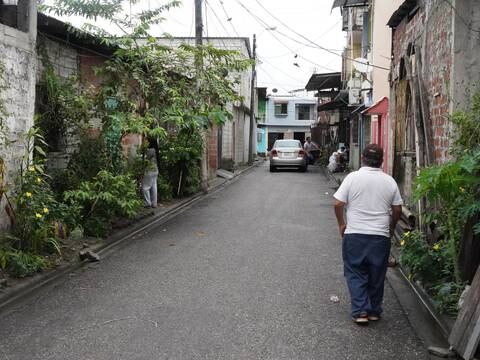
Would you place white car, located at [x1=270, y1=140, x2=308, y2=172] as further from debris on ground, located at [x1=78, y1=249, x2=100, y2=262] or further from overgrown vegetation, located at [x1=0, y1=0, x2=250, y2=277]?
debris on ground, located at [x1=78, y1=249, x2=100, y2=262]

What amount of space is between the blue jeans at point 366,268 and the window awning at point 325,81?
79.2ft

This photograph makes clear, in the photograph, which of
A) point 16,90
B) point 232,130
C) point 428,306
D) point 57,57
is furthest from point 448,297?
point 232,130

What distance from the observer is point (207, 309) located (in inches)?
222

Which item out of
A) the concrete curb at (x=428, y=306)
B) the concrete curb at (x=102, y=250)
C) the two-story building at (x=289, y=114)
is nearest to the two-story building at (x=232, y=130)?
the concrete curb at (x=102, y=250)

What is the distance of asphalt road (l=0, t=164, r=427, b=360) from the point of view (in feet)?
15.1

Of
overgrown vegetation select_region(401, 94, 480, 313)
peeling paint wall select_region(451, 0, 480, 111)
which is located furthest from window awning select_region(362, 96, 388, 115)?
overgrown vegetation select_region(401, 94, 480, 313)

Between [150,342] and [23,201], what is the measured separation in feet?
11.1

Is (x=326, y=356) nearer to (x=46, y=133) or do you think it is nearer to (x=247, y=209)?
(x=46, y=133)

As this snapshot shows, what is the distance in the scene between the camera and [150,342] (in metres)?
4.71

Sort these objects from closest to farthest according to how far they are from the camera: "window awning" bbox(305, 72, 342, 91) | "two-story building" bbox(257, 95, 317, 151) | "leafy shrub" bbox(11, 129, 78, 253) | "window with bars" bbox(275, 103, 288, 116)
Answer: "leafy shrub" bbox(11, 129, 78, 253) → "window awning" bbox(305, 72, 342, 91) → "two-story building" bbox(257, 95, 317, 151) → "window with bars" bbox(275, 103, 288, 116)

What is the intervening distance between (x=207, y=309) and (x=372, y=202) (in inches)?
76.6

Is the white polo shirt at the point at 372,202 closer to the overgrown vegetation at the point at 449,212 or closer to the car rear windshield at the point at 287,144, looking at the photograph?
the overgrown vegetation at the point at 449,212

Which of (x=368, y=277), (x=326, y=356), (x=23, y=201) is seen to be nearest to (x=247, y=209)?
(x=23, y=201)

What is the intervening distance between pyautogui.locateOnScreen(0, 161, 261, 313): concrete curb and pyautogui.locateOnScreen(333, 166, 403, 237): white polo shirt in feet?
11.9
